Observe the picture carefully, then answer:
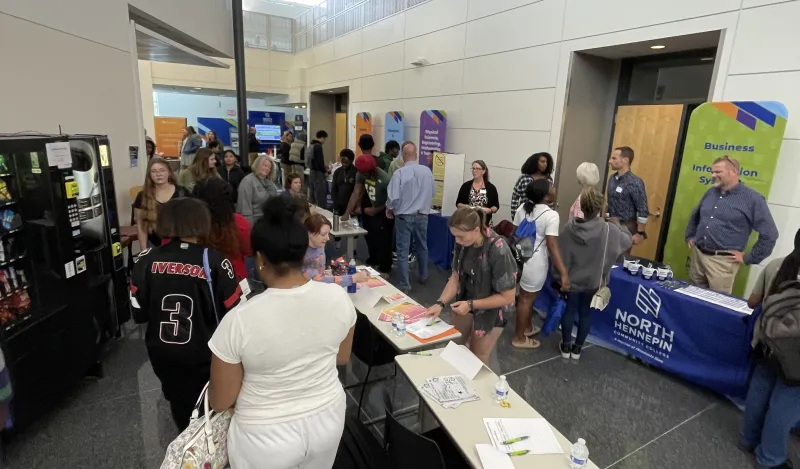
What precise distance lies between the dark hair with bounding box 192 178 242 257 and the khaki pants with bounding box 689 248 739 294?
12.0ft

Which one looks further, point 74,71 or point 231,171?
point 231,171

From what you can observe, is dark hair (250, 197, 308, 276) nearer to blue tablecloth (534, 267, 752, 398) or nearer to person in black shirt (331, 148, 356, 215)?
blue tablecloth (534, 267, 752, 398)

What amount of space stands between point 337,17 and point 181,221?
10376 millimetres

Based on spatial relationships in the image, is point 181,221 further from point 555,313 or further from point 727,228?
point 727,228

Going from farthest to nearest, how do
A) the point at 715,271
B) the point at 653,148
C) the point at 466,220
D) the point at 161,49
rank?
1. the point at 161,49
2. the point at 653,148
3. the point at 715,271
4. the point at 466,220

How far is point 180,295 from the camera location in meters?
1.84

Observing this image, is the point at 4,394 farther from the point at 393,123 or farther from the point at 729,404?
the point at 393,123

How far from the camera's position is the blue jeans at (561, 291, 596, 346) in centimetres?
348

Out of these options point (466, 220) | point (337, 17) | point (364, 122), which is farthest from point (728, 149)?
point (337, 17)

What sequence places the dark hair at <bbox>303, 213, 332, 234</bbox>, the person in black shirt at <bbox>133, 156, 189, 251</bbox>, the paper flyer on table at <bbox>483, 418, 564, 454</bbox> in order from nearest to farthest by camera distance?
the paper flyer on table at <bbox>483, 418, 564, 454</bbox>
the dark hair at <bbox>303, 213, 332, 234</bbox>
the person in black shirt at <bbox>133, 156, 189, 251</bbox>

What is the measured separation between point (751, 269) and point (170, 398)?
4.60 m

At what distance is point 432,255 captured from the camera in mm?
6016

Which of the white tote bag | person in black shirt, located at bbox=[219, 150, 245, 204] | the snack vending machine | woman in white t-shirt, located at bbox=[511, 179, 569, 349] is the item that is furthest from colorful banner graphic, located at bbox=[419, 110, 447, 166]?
the white tote bag

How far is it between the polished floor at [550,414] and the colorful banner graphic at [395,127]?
5.42 metres
